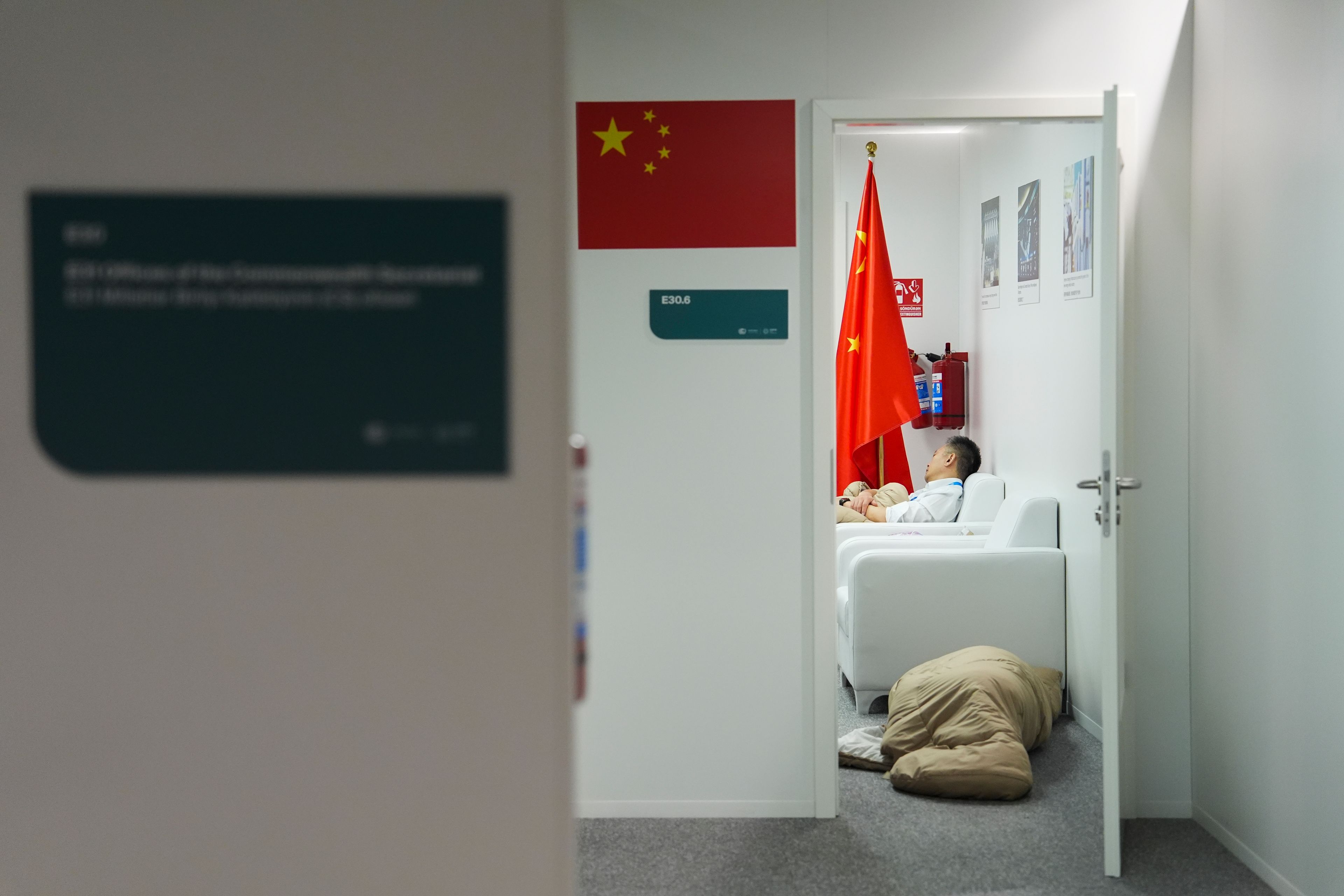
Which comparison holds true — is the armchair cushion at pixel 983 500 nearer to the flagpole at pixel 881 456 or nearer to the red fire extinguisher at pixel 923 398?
the flagpole at pixel 881 456

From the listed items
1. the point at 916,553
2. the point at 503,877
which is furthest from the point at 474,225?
the point at 916,553

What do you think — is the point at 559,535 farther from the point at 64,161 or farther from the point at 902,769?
the point at 902,769

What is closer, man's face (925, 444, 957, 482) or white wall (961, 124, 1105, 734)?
white wall (961, 124, 1105, 734)

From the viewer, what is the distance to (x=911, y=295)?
265 inches

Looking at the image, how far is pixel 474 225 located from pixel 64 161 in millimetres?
343

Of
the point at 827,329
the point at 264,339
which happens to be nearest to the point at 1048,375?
the point at 827,329

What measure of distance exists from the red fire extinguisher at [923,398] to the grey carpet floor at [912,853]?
340cm

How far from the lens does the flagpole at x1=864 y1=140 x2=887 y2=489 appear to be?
6.43 m

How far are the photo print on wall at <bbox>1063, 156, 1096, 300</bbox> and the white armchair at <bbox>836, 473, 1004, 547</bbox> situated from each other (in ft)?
4.18

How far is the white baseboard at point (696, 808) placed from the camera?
3.15 meters

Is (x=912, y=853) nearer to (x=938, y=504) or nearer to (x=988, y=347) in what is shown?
(x=938, y=504)

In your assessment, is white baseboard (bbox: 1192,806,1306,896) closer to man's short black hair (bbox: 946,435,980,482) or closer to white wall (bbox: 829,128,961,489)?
man's short black hair (bbox: 946,435,980,482)

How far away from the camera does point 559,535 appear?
88 cm

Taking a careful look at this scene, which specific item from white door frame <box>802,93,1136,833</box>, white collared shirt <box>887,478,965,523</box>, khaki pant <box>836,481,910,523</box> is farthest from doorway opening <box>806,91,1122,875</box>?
khaki pant <box>836,481,910,523</box>
